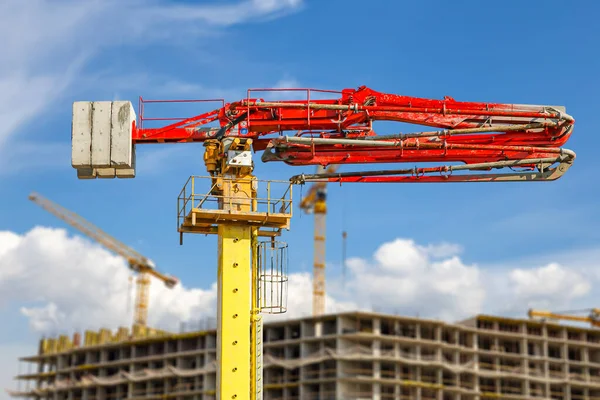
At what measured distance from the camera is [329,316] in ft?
392

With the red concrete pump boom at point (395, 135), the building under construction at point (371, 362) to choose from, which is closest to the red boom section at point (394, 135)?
the red concrete pump boom at point (395, 135)

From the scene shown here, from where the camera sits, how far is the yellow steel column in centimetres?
3288

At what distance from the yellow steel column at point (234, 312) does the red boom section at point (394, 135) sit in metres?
4.00

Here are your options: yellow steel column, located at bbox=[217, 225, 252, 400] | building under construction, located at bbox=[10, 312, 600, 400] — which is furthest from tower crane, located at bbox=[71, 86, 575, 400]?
building under construction, located at bbox=[10, 312, 600, 400]

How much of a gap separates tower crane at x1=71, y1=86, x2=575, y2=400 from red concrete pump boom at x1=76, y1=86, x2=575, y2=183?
1.5 inches

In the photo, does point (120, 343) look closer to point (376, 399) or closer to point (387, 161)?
point (376, 399)

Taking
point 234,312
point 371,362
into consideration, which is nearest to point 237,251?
point 234,312

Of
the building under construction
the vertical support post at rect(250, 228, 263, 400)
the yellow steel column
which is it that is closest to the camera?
the yellow steel column

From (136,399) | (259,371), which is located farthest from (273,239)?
(136,399)

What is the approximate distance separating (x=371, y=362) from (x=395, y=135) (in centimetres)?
8282

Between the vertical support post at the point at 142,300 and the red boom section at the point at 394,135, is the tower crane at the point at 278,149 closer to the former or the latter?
the red boom section at the point at 394,135

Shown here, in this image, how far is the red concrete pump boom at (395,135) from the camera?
3691cm

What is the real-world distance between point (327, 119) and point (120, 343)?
4383 inches

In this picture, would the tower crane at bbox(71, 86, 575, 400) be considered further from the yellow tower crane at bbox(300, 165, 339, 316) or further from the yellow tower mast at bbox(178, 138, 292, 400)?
the yellow tower crane at bbox(300, 165, 339, 316)
